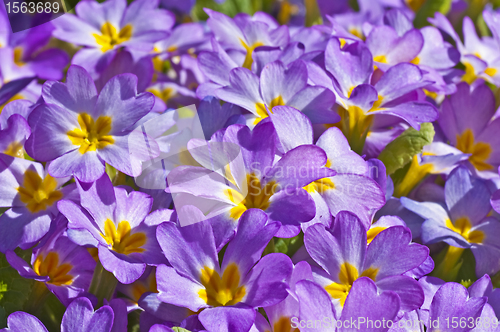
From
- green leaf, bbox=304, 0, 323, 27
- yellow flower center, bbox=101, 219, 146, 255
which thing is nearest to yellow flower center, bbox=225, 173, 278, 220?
yellow flower center, bbox=101, 219, 146, 255

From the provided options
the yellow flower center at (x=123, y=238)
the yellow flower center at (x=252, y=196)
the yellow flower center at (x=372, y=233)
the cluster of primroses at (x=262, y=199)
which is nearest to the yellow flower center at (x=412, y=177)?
the cluster of primroses at (x=262, y=199)

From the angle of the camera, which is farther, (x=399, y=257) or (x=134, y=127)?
(x=134, y=127)

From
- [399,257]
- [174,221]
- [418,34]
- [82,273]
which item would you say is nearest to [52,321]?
[82,273]

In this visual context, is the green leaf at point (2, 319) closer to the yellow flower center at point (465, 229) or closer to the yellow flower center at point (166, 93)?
the yellow flower center at point (166, 93)

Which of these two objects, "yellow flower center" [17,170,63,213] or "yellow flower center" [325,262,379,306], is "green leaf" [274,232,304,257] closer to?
"yellow flower center" [325,262,379,306]

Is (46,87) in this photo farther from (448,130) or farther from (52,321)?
(448,130)

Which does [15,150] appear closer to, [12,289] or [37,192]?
[37,192]

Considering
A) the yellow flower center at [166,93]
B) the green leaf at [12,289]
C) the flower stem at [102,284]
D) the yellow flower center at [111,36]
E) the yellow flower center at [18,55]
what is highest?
the yellow flower center at [111,36]

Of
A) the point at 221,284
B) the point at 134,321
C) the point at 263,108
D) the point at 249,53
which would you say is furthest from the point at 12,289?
the point at 249,53
